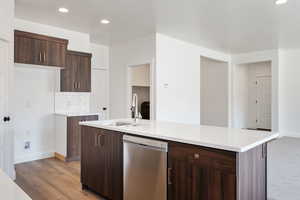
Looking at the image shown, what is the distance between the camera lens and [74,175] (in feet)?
11.3

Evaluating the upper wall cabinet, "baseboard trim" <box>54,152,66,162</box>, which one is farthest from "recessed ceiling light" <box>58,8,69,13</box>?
"baseboard trim" <box>54,152,66,162</box>

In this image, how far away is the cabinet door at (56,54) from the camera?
13.0 feet

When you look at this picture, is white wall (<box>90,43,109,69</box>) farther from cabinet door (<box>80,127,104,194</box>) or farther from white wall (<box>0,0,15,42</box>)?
cabinet door (<box>80,127,104,194</box>)

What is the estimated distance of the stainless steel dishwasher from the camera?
6.55 ft

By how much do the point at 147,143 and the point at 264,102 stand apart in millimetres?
7503

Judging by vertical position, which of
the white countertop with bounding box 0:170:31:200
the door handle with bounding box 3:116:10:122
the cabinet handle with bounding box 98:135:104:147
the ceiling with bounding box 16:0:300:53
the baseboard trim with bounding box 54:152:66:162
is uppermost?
the ceiling with bounding box 16:0:300:53

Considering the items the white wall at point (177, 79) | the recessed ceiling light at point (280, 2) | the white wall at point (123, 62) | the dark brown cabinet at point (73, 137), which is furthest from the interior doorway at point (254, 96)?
the dark brown cabinet at point (73, 137)

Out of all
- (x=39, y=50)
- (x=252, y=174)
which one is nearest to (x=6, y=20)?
(x=39, y=50)

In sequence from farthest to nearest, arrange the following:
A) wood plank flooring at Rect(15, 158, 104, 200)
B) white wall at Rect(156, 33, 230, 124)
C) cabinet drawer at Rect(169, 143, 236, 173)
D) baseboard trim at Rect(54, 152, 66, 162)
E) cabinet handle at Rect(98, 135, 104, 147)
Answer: white wall at Rect(156, 33, 230, 124)
baseboard trim at Rect(54, 152, 66, 162)
wood plank flooring at Rect(15, 158, 104, 200)
cabinet handle at Rect(98, 135, 104, 147)
cabinet drawer at Rect(169, 143, 236, 173)

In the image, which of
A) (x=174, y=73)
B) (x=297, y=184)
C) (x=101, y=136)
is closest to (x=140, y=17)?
(x=174, y=73)

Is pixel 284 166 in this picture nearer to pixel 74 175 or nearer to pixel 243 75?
pixel 74 175

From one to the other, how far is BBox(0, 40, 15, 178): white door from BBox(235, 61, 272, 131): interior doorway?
277 inches

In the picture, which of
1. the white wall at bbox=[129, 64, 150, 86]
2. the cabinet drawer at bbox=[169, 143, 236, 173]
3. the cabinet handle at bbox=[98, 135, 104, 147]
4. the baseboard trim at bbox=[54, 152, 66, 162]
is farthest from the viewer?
the white wall at bbox=[129, 64, 150, 86]

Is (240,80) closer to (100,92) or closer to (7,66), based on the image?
(100,92)
